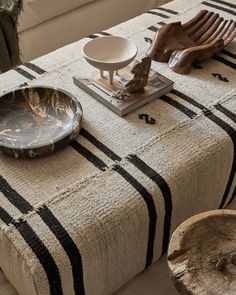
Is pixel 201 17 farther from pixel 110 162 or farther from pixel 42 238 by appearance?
pixel 42 238

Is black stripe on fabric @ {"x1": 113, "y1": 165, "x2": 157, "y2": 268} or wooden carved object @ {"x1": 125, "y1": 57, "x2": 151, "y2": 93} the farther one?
wooden carved object @ {"x1": 125, "y1": 57, "x2": 151, "y2": 93}

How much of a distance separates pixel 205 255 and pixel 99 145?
329 millimetres

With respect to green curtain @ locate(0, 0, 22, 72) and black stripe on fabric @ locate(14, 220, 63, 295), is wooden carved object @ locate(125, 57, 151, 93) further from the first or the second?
green curtain @ locate(0, 0, 22, 72)

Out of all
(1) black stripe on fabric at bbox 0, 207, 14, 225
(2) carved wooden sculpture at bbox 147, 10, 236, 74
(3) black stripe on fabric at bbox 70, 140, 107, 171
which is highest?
(2) carved wooden sculpture at bbox 147, 10, 236, 74

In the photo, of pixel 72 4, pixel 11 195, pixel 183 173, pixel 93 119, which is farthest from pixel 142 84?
pixel 72 4

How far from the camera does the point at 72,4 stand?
1789 mm

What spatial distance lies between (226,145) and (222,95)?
6.6 inches

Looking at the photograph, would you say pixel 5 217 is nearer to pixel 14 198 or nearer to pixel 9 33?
pixel 14 198

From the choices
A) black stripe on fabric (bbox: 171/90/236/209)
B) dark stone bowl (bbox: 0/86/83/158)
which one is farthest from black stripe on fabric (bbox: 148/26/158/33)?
dark stone bowl (bbox: 0/86/83/158)

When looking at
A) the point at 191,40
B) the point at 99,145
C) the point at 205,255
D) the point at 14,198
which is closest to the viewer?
the point at 205,255

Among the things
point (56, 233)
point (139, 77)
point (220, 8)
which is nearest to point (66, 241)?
point (56, 233)

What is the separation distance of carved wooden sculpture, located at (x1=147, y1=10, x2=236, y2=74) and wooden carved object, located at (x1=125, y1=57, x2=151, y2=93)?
158 mm

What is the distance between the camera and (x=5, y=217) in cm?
81

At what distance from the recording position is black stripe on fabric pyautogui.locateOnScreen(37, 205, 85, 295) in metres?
0.78
